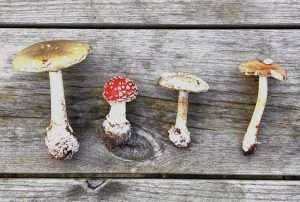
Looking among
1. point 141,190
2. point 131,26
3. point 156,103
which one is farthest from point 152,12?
point 141,190

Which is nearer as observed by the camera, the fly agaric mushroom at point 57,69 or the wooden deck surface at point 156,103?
the fly agaric mushroom at point 57,69

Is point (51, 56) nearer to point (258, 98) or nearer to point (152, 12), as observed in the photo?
point (152, 12)

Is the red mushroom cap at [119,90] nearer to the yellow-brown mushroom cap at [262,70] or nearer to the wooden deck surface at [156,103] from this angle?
the wooden deck surface at [156,103]

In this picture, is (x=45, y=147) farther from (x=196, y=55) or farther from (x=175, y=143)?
(x=196, y=55)

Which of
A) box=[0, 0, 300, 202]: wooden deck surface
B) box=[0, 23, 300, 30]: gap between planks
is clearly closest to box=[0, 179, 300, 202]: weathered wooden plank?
box=[0, 0, 300, 202]: wooden deck surface

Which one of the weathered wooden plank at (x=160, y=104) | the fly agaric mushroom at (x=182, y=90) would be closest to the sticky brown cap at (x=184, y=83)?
the fly agaric mushroom at (x=182, y=90)

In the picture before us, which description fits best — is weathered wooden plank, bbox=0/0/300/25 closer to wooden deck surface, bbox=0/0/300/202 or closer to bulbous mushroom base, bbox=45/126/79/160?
wooden deck surface, bbox=0/0/300/202
